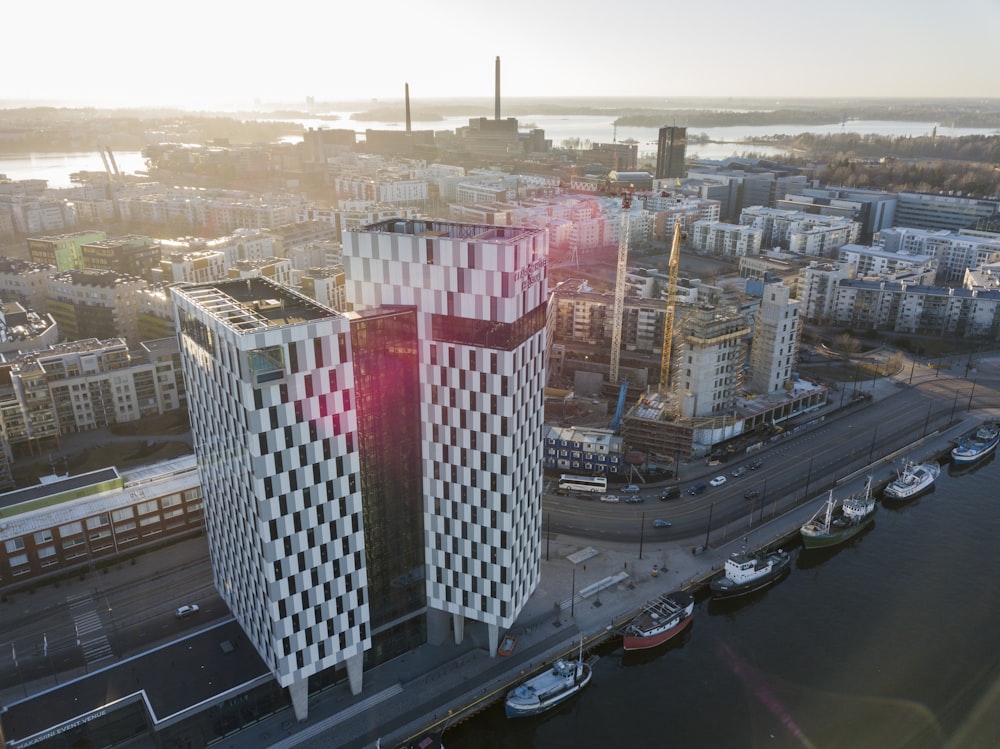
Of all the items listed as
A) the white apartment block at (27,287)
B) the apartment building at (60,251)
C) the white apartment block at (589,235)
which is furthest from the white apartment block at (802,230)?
the apartment building at (60,251)

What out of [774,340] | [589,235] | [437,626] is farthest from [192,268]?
[774,340]

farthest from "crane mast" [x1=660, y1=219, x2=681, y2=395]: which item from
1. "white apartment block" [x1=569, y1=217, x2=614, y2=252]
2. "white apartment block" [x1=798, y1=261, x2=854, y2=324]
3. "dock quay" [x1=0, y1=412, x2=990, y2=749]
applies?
"white apartment block" [x1=569, y1=217, x2=614, y2=252]

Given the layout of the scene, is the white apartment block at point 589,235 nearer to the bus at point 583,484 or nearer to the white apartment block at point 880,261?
the white apartment block at point 880,261

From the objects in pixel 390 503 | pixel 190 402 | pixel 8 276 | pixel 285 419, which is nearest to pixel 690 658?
pixel 390 503

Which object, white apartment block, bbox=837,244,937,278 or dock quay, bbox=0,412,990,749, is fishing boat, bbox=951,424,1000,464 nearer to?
dock quay, bbox=0,412,990,749

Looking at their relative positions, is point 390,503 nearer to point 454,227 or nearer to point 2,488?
point 454,227

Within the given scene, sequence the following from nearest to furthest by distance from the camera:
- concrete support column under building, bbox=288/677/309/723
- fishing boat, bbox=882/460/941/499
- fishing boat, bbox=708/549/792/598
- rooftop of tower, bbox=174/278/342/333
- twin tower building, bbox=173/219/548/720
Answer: twin tower building, bbox=173/219/548/720
rooftop of tower, bbox=174/278/342/333
concrete support column under building, bbox=288/677/309/723
fishing boat, bbox=708/549/792/598
fishing boat, bbox=882/460/941/499

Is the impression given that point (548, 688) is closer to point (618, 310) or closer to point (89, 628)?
point (89, 628)
